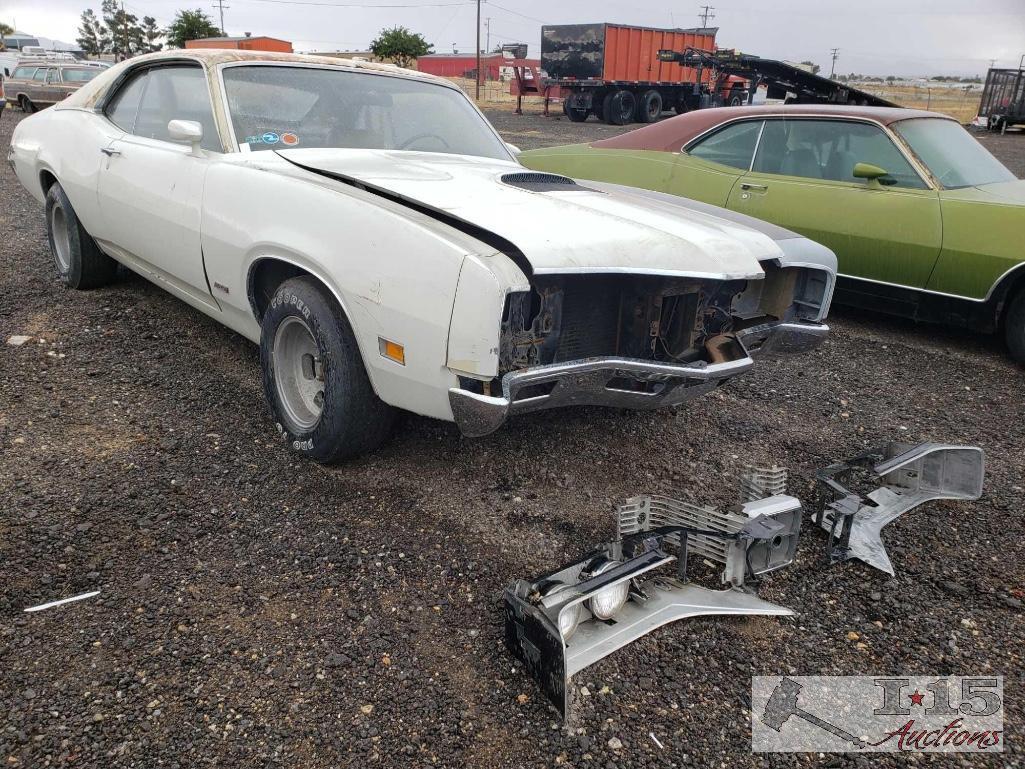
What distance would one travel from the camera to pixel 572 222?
2.49 m

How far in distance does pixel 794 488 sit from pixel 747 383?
1.20 meters

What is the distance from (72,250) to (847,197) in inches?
188

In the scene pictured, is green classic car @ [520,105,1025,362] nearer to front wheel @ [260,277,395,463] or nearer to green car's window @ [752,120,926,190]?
green car's window @ [752,120,926,190]

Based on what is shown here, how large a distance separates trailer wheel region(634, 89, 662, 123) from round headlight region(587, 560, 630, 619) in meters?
24.7

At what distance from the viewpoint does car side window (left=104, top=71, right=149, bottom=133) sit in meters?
4.06

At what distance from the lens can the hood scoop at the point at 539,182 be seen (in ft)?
9.89

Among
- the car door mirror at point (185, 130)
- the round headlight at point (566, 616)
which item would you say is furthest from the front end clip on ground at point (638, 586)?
the car door mirror at point (185, 130)

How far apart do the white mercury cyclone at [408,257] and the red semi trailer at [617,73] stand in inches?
836

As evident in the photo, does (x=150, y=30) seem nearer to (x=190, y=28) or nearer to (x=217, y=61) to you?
(x=190, y=28)

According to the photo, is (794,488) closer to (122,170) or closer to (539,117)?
(122,170)

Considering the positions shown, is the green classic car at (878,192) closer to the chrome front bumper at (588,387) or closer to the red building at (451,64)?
the chrome front bumper at (588,387)

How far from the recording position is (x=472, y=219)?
234 cm

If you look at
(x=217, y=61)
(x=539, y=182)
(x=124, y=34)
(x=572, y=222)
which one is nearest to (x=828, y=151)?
(x=539, y=182)

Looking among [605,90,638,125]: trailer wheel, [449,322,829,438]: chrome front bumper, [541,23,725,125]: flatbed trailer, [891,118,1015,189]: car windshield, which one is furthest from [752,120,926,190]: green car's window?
[605,90,638,125]: trailer wheel
